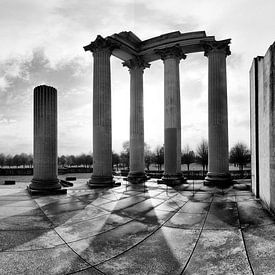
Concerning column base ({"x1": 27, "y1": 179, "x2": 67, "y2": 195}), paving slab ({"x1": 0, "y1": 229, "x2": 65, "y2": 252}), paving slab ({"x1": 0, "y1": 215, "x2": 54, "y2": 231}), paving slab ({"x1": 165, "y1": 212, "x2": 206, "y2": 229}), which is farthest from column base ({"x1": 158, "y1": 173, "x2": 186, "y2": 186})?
paving slab ({"x1": 0, "y1": 229, "x2": 65, "y2": 252})

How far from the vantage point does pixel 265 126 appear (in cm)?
1257

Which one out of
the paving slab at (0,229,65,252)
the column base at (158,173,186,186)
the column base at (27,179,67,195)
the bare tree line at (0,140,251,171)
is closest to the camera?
the paving slab at (0,229,65,252)

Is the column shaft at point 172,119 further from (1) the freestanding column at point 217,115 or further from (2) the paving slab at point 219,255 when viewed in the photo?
(2) the paving slab at point 219,255

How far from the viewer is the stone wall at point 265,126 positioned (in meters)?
11.2

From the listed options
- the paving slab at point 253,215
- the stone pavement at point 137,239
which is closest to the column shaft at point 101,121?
the stone pavement at point 137,239

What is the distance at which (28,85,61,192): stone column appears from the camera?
18359 mm

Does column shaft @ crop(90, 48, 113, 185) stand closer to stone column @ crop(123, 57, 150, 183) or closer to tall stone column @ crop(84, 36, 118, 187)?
tall stone column @ crop(84, 36, 118, 187)

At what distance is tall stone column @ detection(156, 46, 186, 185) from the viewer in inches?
941

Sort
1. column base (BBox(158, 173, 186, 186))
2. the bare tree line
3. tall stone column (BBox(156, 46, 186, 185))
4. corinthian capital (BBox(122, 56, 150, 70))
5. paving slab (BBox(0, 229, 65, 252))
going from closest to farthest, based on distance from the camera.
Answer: paving slab (BBox(0, 229, 65, 252))
column base (BBox(158, 173, 186, 186))
tall stone column (BBox(156, 46, 186, 185))
corinthian capital (BBox(122, 56, 150, 70))
the bare tree line

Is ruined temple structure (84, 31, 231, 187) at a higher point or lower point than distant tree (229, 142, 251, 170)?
higher

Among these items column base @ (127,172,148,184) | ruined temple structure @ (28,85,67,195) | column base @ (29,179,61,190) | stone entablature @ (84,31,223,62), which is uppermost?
stone entablature @ (84,31,223,62)

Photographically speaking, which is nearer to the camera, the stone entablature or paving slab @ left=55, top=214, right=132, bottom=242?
paving slab @ left=55, top=214, right=132, bottom=242

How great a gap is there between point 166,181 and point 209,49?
524 inches

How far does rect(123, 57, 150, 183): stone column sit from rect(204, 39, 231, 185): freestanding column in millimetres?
7919
